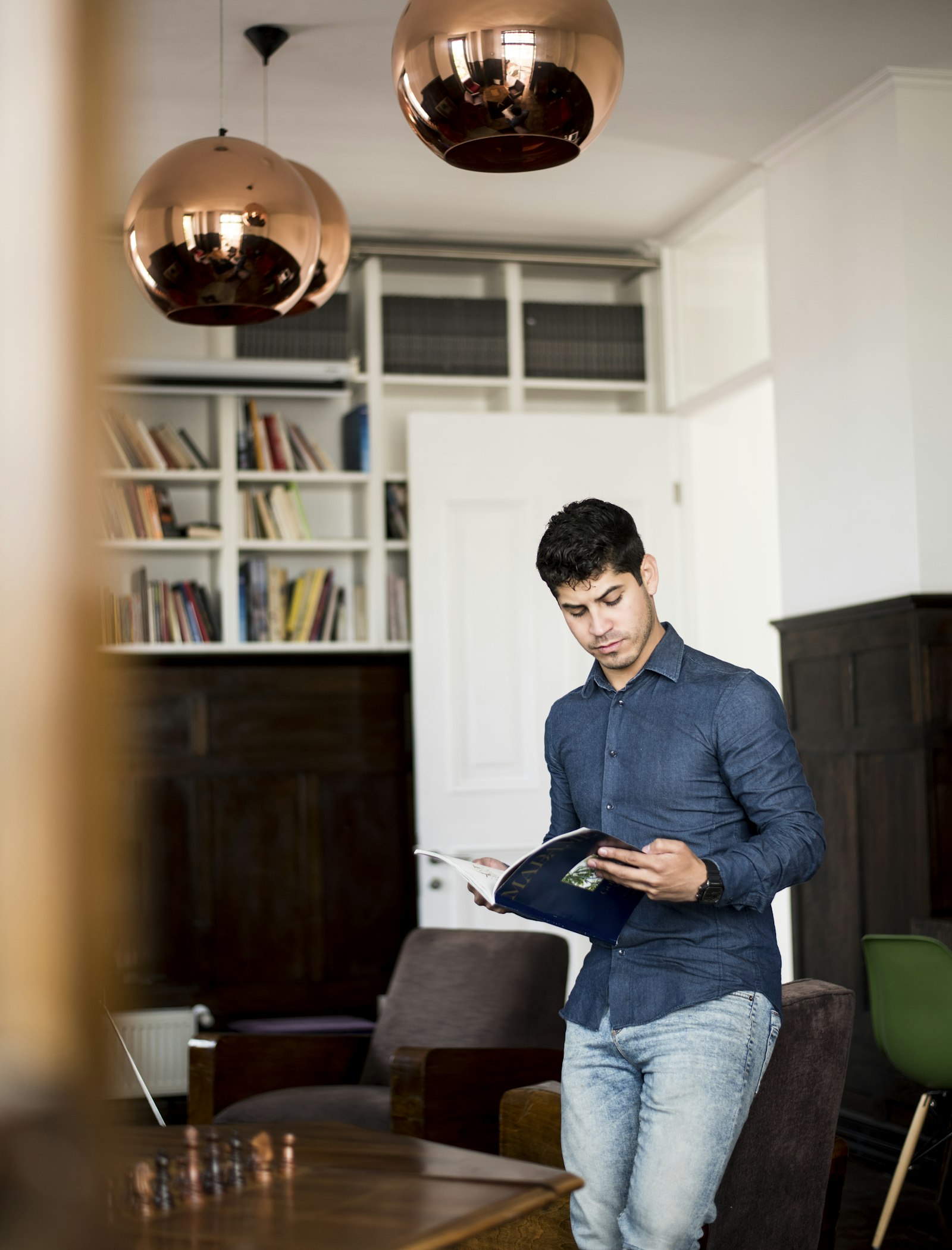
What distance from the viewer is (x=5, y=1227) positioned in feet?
0.73

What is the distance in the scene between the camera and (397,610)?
218 inches

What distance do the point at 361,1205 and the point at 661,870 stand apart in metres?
0.59

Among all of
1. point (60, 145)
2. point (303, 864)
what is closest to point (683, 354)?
point (303, 864)

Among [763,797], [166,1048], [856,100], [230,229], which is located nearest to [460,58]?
[230,229]

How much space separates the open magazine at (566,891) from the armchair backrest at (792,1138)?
1.56ft

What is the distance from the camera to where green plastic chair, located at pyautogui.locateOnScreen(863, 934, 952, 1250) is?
3.32 meters

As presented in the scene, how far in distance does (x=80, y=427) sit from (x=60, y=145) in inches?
2.0

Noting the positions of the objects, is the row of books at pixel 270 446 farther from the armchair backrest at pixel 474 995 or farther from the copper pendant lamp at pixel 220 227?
the copper pendant lamp at pixel 220 227

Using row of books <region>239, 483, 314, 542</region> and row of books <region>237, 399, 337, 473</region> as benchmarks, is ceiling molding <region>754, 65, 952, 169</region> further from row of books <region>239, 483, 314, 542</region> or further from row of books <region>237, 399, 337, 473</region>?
row of books <region>239, 483, 314, 542</region>

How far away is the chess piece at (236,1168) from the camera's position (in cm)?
161

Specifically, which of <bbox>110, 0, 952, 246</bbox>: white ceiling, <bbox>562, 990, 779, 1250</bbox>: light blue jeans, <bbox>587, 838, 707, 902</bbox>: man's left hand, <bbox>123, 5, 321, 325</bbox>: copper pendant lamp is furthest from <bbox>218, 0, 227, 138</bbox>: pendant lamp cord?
<bbox>562, 990, 779, 1250</bbox>: light blue jeans

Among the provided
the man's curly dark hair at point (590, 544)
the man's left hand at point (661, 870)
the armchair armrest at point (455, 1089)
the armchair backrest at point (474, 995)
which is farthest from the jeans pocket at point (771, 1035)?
the armchair backrest at point (474, 995)

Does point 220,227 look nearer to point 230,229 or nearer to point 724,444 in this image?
point 230,229

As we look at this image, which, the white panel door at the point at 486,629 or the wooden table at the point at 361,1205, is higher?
the white panel door at the point at 486,629
